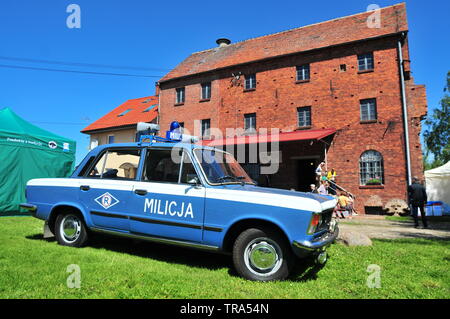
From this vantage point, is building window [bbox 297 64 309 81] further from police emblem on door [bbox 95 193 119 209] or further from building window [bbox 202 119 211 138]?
police emblem on door [bbox 95 193 119 209]

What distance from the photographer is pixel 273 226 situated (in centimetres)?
397

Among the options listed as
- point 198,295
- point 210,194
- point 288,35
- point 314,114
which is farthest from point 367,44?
point 198,295

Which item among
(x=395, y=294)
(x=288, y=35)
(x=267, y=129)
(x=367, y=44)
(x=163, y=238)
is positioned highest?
(x=288, y=35)

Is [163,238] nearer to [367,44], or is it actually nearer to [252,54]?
[367,44]

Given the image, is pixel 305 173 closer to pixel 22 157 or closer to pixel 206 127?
pixel 206 127

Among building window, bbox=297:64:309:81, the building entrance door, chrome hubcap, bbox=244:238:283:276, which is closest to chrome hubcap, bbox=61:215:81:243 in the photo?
chrome hubcap, bbox=244:238:283:276

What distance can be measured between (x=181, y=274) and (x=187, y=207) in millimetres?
900

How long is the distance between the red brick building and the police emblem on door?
11.5 meters

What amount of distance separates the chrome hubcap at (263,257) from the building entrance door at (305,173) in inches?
587

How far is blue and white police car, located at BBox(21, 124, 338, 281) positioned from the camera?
3895 mm

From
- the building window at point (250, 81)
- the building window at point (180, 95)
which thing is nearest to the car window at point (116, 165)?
the building window at point (250, 81)

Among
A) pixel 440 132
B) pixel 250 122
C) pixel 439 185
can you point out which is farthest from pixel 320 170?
pixel 440 132

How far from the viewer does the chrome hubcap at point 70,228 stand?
5.50 metres
